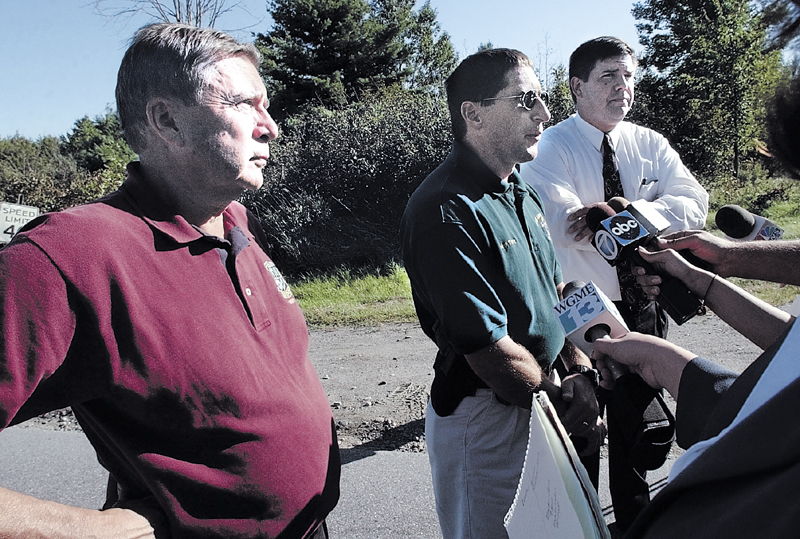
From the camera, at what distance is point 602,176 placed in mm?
3375

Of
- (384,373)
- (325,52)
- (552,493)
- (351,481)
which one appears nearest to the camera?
(552,493)

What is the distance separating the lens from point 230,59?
5.93ft

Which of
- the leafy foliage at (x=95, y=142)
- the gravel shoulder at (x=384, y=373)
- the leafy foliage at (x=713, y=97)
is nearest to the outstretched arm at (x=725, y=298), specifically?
the gravel shoulder at (x=384, y=373)

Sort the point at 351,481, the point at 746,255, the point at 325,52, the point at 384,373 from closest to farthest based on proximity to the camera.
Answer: the point at 746,255, the point at 351,481, the point at 384,373, the point at 325,52

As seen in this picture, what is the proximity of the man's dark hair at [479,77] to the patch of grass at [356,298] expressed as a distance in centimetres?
533

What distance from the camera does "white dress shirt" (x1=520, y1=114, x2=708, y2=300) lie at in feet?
10.6

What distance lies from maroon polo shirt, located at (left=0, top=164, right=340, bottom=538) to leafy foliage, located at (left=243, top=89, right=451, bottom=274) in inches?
344

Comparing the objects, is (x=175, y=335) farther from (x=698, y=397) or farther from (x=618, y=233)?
(x=618, y=233)

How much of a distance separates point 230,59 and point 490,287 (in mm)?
1089

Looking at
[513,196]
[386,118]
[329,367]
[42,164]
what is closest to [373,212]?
[386,118]

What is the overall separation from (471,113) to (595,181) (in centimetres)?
129

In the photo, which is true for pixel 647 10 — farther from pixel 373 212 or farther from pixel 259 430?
pixel 259 430

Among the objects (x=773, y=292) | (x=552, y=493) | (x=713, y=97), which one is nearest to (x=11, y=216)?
(x=552, y=493)

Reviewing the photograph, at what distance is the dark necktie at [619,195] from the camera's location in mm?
3268
